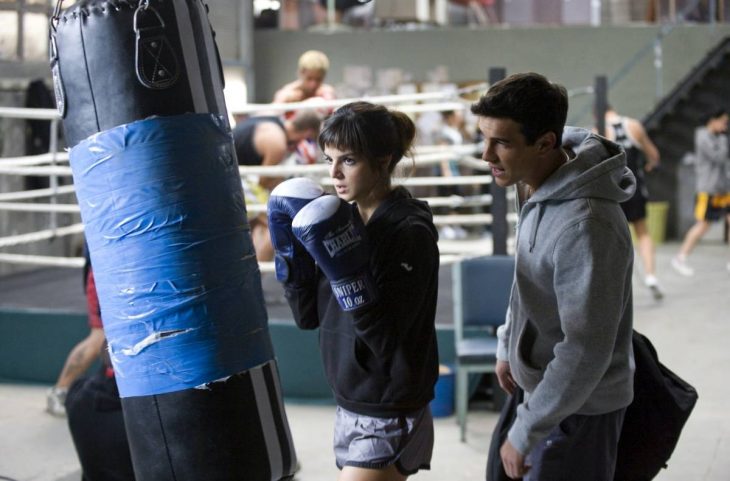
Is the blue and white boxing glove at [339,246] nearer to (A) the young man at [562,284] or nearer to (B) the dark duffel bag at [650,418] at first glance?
(A) the young man at [562,284]

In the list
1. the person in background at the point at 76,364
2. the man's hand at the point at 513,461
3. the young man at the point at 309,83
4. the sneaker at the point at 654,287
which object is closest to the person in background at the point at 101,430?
the man's hand at the point at 513,461

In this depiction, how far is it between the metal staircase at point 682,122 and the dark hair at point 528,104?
10107 mm

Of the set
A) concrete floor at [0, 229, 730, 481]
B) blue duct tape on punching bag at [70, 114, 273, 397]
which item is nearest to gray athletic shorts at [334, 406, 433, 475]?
blue duct tape on punching bag at [70, 114, 273, 397]

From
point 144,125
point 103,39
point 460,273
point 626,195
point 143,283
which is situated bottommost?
point 460,273

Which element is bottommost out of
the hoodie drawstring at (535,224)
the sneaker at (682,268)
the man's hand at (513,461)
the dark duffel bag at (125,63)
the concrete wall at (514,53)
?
the sneaker at (682,268)

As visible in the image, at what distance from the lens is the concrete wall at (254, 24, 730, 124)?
491 inches

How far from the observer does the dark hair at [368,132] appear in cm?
213

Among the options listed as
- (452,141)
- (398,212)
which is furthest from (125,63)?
(452,141)

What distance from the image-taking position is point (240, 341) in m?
1.98

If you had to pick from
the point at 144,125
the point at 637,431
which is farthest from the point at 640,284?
the point at 144,125

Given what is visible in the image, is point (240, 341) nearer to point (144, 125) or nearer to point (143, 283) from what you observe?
point (143, 283)

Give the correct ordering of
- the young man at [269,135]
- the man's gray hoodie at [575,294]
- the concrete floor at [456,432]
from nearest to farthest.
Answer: the man's gray hoodie at [575,294], the concrete floor at [456,432], the young man at [269,135]

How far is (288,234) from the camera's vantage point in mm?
2225

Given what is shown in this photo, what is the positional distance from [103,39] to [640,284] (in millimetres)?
6846
